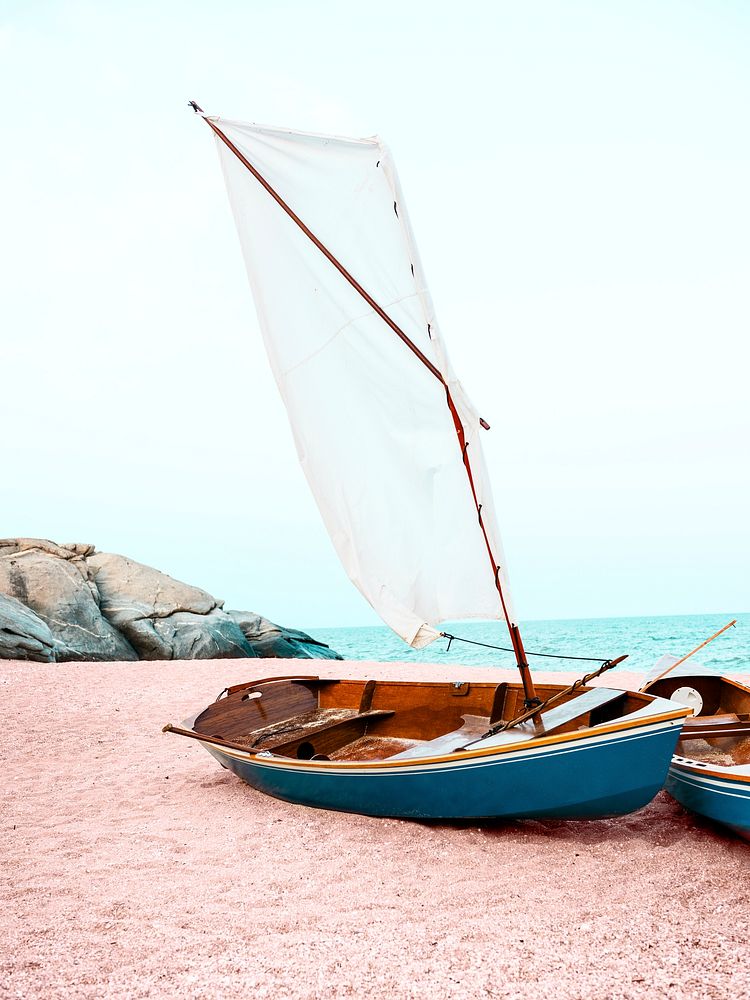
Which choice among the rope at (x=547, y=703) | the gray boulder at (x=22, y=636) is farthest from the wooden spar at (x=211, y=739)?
the gray boulder at (x=22, y=636)

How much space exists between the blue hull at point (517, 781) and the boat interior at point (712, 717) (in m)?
0.87

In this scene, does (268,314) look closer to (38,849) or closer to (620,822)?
(38,849)

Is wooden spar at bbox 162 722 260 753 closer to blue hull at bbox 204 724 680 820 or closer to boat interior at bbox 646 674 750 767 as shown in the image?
blue hull at bbox 204 724 680 820

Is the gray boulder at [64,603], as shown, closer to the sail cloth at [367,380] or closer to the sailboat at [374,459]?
the sailboat at [374,459]

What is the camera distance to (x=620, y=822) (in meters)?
5.19

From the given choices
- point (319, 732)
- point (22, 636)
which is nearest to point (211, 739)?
point (319, 732)

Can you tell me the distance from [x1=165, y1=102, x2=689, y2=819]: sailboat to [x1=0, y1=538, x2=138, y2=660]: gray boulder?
1239cm

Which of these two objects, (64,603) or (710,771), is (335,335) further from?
(64,603)

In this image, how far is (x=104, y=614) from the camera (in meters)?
19.3

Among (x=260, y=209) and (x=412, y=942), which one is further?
(x=260, y=209)

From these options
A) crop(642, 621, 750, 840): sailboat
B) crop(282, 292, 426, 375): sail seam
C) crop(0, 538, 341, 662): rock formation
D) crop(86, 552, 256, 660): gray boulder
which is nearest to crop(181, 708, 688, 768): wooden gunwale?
crop(642, 621, 750, 840): sailboat

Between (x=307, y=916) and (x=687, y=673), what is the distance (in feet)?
14.8

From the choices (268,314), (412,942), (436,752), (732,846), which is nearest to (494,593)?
(436,752)

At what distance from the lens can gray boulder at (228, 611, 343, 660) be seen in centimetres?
2220
